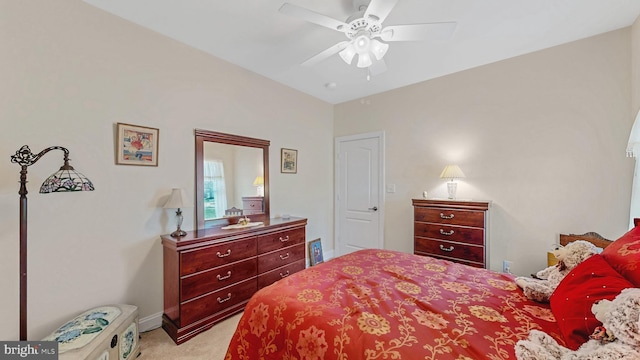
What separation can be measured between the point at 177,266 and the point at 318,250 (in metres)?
2.18

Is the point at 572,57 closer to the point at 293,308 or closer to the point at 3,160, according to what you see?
the point at 293,308

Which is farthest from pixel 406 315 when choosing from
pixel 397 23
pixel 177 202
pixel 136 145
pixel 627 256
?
pixel 136 145

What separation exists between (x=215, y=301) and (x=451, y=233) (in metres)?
2.53

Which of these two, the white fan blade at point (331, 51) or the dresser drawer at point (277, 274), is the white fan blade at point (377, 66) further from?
the dresser drawer at point (277, 274)

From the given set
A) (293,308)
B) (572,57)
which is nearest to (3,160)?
(293,308)

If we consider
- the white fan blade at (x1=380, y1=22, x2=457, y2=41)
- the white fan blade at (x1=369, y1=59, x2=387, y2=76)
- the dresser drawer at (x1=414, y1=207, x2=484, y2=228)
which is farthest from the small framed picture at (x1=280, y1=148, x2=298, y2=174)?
the white fan blade at (x1=380, y1=22, x2=457, y2=41)

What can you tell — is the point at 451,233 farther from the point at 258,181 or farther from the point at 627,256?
the point at 258,181

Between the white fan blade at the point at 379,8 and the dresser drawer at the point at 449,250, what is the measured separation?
2.35 m

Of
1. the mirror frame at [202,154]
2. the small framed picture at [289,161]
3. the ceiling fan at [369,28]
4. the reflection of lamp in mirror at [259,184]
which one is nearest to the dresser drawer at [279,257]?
the mirror frame at [202,154]

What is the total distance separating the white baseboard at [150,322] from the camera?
2109mm

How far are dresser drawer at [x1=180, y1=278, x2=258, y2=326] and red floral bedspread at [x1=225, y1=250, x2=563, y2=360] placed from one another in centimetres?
100

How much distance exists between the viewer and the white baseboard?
2109 millimetres

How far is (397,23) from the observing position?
6.82ft

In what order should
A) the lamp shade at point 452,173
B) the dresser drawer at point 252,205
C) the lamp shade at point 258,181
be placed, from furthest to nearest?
the lamp shade at point 258,181, the dresser drawer at point 252,205, the lamp shade at point 452,173
